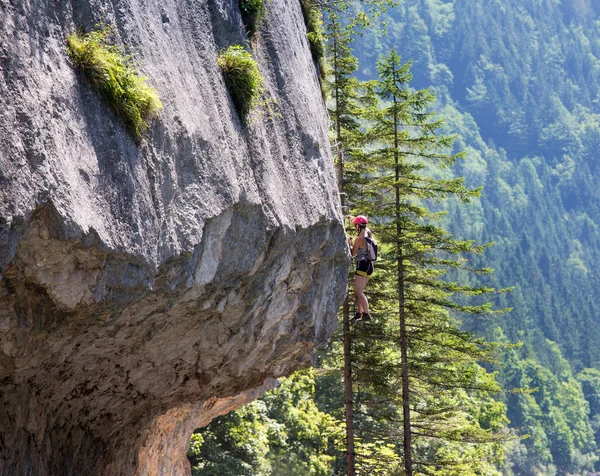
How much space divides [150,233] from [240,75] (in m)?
2.48

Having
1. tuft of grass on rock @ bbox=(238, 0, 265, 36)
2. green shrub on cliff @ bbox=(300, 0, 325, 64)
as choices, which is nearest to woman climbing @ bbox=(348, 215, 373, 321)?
green shrub on cliff @ bbox=(300, 0, 325, 64)

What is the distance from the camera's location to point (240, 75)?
9156mm

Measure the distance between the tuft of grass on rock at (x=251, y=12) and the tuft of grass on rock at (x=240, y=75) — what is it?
2.45 feet

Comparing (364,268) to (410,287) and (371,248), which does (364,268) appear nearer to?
(371,248)

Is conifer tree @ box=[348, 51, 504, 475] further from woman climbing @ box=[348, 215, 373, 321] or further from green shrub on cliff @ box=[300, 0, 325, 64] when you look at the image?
green shrub on cliff @ box=[300, 0, 325, 64]

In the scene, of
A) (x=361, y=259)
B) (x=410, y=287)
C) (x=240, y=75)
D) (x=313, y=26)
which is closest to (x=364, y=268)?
(x=361, y=259)

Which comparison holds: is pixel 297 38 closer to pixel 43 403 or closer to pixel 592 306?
pixel 43 403

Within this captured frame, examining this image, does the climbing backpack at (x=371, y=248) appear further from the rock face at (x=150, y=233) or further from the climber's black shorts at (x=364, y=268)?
the rock face at (x=150, y=233)

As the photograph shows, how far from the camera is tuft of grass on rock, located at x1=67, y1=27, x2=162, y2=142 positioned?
6.95 metres

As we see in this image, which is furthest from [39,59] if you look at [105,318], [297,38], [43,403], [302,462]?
[302,462]

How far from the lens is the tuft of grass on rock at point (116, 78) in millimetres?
6949

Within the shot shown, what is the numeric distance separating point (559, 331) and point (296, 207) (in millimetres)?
155728

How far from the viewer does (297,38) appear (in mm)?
11648

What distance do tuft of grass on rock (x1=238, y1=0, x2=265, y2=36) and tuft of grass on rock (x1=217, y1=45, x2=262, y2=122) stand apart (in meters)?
0.75
